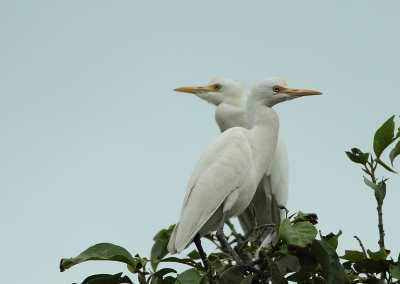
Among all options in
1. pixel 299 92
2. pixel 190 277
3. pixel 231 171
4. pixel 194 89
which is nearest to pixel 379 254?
pixel 190 277

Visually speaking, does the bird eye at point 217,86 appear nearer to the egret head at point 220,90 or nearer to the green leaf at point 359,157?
the egret head at point 220,90

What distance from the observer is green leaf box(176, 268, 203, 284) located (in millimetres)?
3088

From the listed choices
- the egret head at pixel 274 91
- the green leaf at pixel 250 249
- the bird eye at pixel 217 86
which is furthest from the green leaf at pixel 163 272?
the bird eye at pixel 217 86

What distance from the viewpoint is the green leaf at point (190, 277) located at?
3.09 meters

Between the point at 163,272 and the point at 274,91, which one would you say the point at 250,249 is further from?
the point at 274,91

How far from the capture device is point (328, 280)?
2.85 metres

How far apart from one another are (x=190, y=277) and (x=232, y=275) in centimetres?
22

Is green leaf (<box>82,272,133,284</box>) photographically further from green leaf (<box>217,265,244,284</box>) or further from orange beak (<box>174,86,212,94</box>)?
orange beak (<box>174,86,212,94</box>)

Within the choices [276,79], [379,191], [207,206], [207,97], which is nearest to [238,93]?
[207,97]

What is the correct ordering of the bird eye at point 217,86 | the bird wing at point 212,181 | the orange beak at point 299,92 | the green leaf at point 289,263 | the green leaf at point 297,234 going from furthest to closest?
the bird eye at point 217,86
the orange beak at point 299,92
the bird wing at point 212,181
the green leaf at point 289,263
the green leaf at point 297,234

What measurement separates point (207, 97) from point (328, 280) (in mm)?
4492

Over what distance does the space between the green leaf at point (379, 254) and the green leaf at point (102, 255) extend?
4.08 ft

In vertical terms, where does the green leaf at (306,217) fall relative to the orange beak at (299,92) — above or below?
below

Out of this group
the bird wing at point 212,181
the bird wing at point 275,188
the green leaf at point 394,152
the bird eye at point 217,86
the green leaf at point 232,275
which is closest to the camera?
the green leaf at point 232,275
